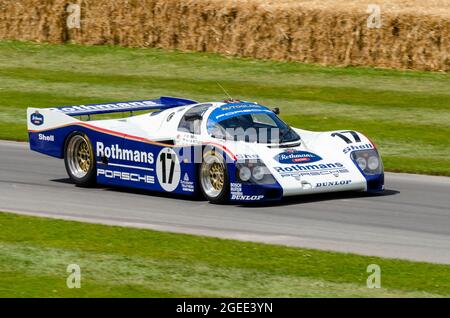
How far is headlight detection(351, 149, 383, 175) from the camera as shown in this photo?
15.8 m

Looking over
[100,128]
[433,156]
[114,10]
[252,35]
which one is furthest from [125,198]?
[114,10]

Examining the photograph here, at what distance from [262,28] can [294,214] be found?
13693 millimetres

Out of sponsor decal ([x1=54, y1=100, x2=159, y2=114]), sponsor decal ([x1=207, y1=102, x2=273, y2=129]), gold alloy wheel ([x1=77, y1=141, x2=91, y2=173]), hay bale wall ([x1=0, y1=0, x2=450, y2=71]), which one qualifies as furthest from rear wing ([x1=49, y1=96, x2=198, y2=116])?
hay bale wall ([x1=0, y1=0, x2=450, y2=71])

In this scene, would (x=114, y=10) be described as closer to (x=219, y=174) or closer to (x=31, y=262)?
(x=219, y=174)

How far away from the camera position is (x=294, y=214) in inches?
577

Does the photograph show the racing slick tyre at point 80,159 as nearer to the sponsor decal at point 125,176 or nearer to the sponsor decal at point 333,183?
the sponsor decal at point 125,176

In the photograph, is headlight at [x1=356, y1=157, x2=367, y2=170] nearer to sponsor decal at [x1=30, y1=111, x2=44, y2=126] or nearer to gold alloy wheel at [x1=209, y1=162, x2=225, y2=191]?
gold alloy wheel at [x1=209, y1=162, x2=225, y2=191]

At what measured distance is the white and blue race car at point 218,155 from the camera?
1505 centimetres

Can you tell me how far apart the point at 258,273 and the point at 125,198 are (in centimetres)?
488

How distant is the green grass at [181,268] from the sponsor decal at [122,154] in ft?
8.48

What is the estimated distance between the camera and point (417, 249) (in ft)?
42.0

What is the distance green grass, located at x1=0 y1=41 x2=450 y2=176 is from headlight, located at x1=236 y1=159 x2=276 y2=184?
3.68 meters

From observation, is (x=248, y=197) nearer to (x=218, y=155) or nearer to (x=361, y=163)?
(x=218, y=155)

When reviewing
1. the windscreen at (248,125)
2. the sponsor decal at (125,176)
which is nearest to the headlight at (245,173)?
the windscreen at (248,125)
